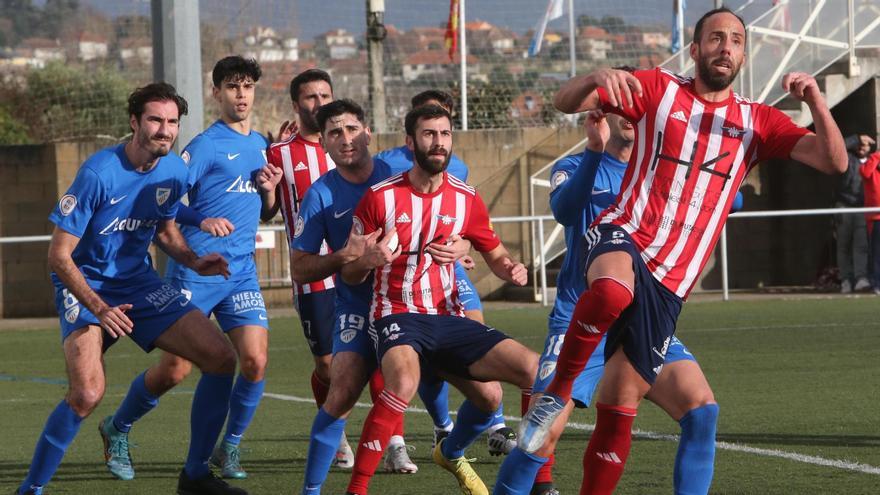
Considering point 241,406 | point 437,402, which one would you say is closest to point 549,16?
point 437,402

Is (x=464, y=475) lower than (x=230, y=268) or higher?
lower

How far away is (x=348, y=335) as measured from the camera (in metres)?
6.63

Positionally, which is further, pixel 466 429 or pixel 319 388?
pixel 319 388

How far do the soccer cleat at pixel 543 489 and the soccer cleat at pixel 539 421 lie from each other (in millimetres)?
972

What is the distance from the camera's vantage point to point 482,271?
20.1m

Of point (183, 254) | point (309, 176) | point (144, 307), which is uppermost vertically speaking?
point (309, 176)

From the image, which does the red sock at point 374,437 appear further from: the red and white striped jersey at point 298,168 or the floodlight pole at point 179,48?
the floodlight pole at point 179,48

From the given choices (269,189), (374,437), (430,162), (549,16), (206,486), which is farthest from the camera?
(549,16)

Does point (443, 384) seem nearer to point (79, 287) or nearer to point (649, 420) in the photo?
point (649, 420)

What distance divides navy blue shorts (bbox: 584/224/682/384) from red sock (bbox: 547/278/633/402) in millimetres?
125

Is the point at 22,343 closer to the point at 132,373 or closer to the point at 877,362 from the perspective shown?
the point at 132,373

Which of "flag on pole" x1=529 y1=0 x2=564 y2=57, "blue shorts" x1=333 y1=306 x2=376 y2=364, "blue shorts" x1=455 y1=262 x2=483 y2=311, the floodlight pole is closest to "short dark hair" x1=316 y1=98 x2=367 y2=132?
"blue shorts" x1=333 y1=306 x2=376 y2=364

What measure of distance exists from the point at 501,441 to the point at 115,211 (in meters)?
2.29

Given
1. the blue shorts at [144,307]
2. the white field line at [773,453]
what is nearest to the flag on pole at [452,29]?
the white field line at [773,453]
